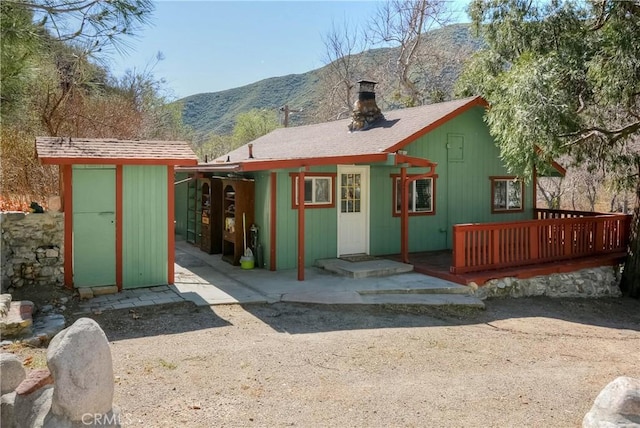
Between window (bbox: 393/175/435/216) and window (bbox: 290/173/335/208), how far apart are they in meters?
1.61

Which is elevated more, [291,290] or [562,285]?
[291,290]

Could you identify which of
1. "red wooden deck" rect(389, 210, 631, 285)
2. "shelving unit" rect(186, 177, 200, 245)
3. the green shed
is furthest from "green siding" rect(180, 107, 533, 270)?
"shelving unit" rect(186, 177, 200, 245)

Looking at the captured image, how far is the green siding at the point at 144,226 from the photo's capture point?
761cm

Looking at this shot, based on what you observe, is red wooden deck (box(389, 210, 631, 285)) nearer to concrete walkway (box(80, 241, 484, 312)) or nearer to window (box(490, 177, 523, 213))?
concrete walkway (box(80, 241, 484, 312))

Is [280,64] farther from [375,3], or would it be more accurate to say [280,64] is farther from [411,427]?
[411,427]

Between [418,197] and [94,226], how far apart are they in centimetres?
656

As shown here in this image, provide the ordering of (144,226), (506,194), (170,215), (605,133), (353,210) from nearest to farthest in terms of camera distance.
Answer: (144,226), (170,215), (605,133), (353,210), (506,194)

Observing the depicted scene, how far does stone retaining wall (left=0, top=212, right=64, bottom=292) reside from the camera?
279 inches

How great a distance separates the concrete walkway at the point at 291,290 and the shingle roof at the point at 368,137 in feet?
6.61

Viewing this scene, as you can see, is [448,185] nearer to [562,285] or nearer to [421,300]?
[562,285]

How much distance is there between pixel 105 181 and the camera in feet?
24.5

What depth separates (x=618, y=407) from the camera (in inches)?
130

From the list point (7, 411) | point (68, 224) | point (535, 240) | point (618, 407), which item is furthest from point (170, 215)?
point (535, 240)

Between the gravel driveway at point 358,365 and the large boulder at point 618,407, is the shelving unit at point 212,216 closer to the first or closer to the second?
the gravel driveway at point 358,365
